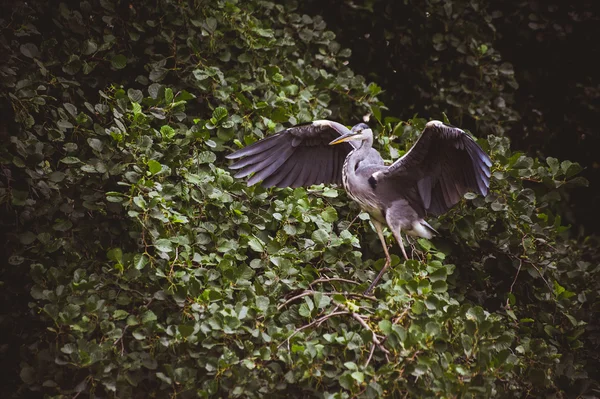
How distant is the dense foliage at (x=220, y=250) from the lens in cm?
222

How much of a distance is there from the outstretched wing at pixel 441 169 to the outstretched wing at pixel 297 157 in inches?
12.2

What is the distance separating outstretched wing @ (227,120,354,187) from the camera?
2822 mm

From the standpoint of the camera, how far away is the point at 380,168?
2.70 m

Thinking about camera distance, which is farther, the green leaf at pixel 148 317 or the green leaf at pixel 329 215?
the green leaf at pixel 329 215

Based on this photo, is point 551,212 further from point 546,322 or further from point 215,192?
point 215,192

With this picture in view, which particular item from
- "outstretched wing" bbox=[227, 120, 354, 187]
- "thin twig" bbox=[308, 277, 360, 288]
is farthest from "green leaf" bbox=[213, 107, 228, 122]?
"thin twig" bbox=[308, 277, 360, 288]

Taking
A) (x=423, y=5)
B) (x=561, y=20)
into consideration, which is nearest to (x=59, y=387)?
(x=423, y=5)

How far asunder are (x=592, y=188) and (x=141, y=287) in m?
3.03

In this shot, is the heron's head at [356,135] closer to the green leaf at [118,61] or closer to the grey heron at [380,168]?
the grey heron at [380,168]

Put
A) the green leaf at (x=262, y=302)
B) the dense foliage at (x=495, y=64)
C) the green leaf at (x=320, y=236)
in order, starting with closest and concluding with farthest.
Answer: the green leaf at (x=262, y=302) → the green leaf at (x=320, y=236) → the dense foliage at (x=495, y=64)

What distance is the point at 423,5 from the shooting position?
3828mm

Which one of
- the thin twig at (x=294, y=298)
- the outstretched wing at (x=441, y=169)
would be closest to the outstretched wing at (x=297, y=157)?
the outstretched wing at (x=441, y=169)

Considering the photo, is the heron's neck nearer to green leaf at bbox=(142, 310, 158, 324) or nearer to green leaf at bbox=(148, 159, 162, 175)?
green leaf at bbox=(148, 159, 162, 175)

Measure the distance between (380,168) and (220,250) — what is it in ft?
2.32
